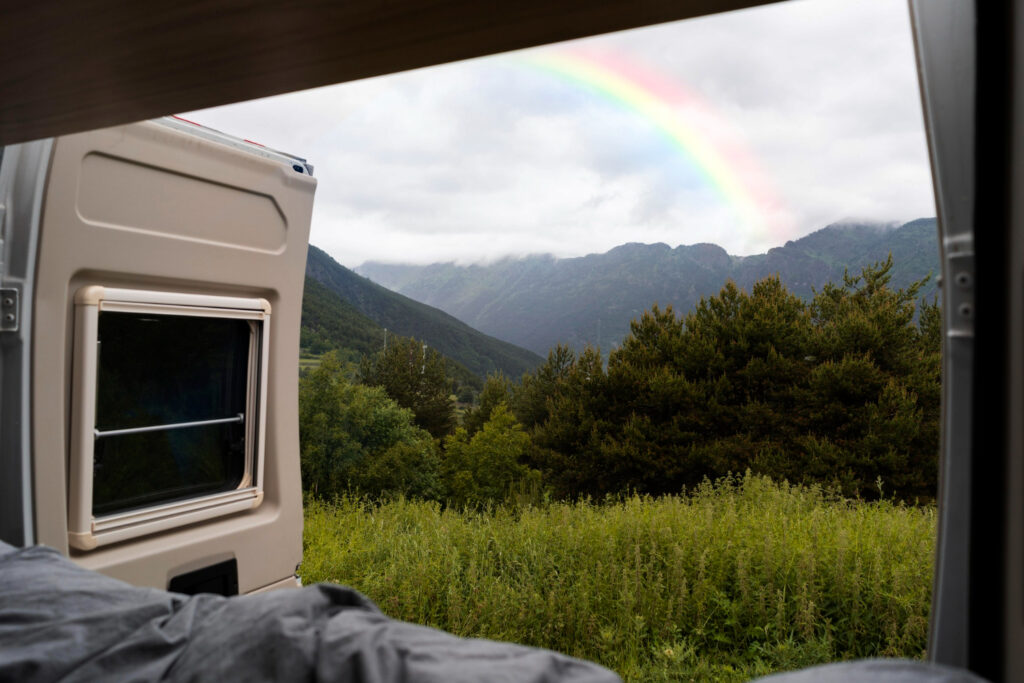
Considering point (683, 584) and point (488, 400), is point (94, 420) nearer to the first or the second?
point (683, 584)

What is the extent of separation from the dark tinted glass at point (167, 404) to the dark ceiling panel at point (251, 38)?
1029mm

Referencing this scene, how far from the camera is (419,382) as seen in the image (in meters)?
17.1

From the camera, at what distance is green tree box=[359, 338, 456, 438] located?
16922 millimetres

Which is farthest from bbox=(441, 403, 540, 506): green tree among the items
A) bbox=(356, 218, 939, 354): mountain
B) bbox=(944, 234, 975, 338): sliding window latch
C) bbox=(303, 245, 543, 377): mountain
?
bbox=(356, 218, 939, 354): mountain

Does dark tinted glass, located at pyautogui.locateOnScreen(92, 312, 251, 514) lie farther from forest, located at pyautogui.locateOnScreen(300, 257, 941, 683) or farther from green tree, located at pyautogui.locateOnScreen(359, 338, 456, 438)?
green tree, located at pyautogui.locateOnScreen(359, 338, 456, 438)

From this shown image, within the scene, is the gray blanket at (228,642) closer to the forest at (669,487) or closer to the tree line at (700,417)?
the forest at (669,487)

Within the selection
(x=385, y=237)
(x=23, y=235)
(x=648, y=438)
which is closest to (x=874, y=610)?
(x=23, y=235)

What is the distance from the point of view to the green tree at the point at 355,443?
11484 mm

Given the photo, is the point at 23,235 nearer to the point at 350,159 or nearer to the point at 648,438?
the point at 648,438

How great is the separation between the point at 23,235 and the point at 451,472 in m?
11.8

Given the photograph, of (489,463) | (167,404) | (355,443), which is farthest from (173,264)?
(489,463)

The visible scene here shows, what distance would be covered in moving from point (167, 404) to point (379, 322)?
72.0 ft

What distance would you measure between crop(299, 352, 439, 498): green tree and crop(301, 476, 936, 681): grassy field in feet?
20.6

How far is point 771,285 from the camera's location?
1316 cm
